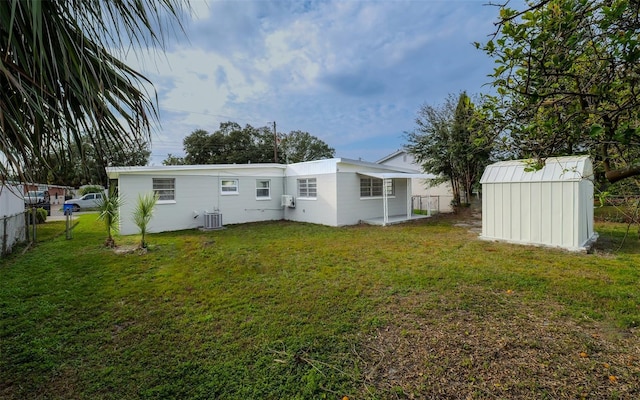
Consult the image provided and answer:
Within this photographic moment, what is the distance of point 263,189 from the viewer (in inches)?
589

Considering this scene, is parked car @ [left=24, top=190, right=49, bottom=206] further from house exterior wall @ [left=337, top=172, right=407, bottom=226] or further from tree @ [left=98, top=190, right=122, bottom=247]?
house exterior wall @ [left=337, top=172, right=407, bottom=226]

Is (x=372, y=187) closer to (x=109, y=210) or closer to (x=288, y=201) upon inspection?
(x=288, y=201)

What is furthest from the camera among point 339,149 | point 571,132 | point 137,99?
point 339,149

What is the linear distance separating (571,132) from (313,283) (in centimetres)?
427

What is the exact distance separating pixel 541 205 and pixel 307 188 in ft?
30.2

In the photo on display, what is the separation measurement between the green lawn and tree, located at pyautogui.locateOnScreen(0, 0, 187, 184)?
2.21 metres

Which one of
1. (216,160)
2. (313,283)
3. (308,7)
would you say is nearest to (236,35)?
(313,283)

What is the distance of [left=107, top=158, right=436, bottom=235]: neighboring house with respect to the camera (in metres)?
11.8

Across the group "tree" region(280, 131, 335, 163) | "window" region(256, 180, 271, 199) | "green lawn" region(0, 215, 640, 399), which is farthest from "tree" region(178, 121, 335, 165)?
"green lawn" region(0, 215, 640, 399)

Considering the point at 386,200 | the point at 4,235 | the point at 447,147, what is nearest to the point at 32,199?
the point at 4,235

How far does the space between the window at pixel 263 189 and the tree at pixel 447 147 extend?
28.8 ft

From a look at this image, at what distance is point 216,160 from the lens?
35156 millimetres

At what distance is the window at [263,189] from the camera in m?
14.8

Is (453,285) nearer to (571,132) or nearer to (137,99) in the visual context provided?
(571,132)
